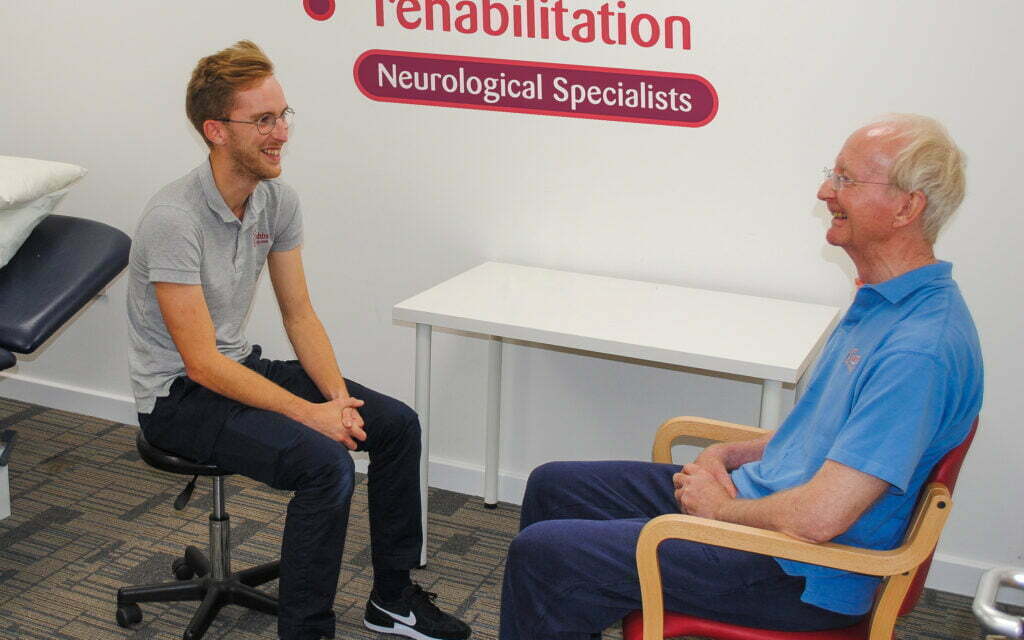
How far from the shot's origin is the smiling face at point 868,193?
1790 mm

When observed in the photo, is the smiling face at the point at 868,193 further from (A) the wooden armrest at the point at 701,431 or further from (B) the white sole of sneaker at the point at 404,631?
(B) the white sole of sneaker at the point at 404,631

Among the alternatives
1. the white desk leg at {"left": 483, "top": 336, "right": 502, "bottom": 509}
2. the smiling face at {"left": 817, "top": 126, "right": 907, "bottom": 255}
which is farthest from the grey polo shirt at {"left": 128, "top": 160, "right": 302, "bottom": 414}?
the smiling face at {"left": 817, "top": 126, "right": 907, "bottom": 255}

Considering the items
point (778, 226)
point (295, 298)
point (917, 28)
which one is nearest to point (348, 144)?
point (295, 298)

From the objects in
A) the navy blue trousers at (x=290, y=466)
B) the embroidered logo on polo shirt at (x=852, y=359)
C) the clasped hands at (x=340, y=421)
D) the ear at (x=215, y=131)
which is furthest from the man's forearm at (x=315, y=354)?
the embroidered logo on polo shirt at (x=852, y=359)

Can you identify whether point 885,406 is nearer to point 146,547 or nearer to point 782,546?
point 782,546

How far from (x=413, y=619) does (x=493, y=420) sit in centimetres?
76

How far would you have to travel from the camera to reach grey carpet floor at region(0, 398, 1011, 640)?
2623mm

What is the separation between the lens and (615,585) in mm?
1833

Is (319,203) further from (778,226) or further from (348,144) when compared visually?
(778,226)

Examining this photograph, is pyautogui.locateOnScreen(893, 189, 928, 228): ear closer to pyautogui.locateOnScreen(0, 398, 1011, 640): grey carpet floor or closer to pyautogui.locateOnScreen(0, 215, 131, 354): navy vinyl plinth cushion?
pyautogui.locateOnScreen(0, 398, 1011, 640): grey carpet floor

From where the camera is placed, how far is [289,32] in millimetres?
3197

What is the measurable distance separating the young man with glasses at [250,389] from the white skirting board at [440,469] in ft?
2.47

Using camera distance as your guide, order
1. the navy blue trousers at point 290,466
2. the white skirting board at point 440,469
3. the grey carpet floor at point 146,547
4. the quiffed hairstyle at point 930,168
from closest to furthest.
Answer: the quiffed hairstyle at point 930,168 < the navy blue trousers at point 290,466 < the grey carpet floor at point 146,547 < the white skirting board at point 440,469

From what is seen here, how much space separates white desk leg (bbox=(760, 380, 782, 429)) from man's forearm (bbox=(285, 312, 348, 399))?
0.94m
